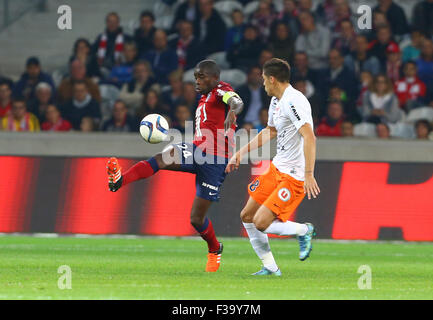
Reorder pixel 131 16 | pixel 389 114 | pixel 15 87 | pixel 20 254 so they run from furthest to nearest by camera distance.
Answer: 1. pixel 131 16
2. pixel 15 87
3. pixel 389 114
4. pixel 20 254

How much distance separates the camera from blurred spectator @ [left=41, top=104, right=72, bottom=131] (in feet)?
53.4

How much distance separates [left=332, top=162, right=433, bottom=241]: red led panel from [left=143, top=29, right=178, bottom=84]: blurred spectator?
15.9ft

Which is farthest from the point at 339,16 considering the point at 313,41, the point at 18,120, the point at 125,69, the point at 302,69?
the point at 18,120

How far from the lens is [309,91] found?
1627 cm

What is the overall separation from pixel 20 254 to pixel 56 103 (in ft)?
19.5

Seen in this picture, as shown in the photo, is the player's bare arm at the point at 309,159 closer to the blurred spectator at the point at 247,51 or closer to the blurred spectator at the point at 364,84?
the blurred spectator at the point at 364,84

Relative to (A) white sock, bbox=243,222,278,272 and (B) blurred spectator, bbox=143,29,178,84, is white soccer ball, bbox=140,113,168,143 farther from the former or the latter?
(B) blurred spectator, bbox=143,29,178,84

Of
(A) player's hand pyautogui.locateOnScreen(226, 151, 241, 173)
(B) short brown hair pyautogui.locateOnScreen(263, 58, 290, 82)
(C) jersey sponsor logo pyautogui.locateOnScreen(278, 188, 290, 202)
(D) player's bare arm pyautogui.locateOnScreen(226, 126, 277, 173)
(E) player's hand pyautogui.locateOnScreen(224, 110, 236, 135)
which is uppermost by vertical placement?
(B) short brown hair pyautogui.locateOnScreen(263, 58, 290, 82)

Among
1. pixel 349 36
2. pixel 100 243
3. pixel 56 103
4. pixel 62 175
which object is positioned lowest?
pixel 100 243

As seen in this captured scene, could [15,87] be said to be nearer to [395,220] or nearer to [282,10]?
[282,10]

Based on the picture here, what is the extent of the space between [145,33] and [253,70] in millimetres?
2429

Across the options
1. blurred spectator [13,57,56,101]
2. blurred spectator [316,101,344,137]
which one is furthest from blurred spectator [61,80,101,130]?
blurred spectator [316,101,344,137]

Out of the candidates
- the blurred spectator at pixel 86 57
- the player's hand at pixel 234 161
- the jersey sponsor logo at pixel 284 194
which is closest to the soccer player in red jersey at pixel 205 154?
the player's hand at pixel 234 161
